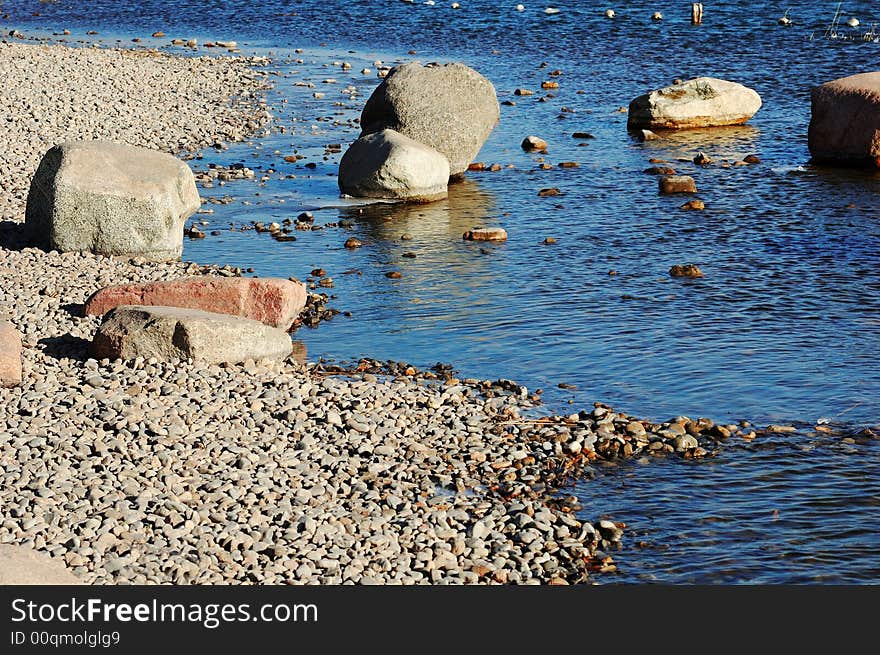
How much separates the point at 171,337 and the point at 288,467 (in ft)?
9.26

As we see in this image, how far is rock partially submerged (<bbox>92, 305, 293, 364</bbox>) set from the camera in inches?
515

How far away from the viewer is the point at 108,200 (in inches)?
677

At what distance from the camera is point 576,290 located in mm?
16766

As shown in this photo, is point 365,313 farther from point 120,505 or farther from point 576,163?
point 576,163

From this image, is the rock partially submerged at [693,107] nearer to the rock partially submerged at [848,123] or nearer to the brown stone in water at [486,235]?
the rock partially submerged at [848,123]

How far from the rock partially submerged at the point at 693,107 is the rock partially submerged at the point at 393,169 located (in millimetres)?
6953

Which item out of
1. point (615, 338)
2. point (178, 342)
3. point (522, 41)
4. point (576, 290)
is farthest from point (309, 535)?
point (522, 41)

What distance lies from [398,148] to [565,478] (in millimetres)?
10805

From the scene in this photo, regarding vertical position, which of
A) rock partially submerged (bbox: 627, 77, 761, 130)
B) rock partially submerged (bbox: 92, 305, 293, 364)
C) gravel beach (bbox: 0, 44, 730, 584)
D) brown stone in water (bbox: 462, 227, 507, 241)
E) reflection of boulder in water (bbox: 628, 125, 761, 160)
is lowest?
gravel beach (bbox: 0, 44, 730, 584)

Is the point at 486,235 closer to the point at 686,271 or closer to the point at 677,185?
the point at 686,271

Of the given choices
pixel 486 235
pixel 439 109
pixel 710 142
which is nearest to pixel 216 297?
pixel 486 235

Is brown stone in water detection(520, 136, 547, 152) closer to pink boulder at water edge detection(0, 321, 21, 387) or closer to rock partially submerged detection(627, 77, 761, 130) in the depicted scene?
rock partially submerged detection(627, 77, 761, 130)

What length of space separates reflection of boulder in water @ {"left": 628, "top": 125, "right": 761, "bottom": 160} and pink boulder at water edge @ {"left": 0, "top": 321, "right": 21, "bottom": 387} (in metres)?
15.4

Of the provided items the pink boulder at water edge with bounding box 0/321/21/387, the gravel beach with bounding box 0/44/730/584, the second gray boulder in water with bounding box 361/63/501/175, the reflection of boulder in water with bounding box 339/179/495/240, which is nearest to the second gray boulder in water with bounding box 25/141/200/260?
the gravel beach with bounding box 0/44/730/584
